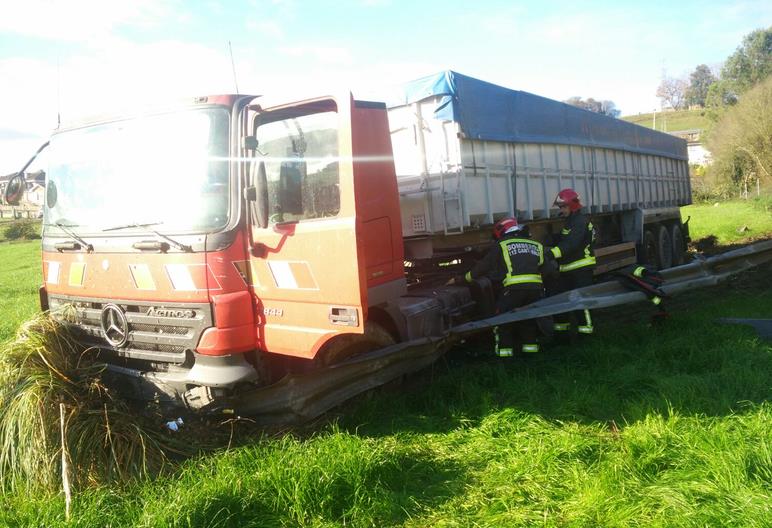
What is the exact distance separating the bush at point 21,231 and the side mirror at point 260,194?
3488cm

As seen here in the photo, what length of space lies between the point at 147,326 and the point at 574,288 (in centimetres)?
436

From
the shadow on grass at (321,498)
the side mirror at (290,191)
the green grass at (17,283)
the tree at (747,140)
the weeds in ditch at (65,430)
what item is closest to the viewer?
the shadow on grass at (321,498)

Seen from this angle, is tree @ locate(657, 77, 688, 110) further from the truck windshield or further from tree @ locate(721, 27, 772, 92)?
the truck windshield

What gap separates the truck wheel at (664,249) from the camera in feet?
35.3

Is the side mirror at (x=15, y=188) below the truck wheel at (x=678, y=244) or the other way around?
the other way around

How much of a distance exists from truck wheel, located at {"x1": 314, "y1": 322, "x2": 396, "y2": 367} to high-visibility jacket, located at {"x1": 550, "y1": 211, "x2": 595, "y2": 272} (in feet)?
8.12

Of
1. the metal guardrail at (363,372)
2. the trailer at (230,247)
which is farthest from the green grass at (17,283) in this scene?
the metal guardrail at (363,372)

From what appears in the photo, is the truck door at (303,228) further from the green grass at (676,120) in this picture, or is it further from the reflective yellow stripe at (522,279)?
the green grass at (676,120)

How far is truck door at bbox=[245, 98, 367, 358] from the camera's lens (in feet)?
11.1

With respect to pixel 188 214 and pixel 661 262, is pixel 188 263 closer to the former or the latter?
pixel 188 214

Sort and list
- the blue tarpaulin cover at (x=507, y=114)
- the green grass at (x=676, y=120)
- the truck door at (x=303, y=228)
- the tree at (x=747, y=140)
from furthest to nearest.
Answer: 1. the green grass at (x=676, y=120)
2. the tree at (x=747, y=140)
3. the blue tarpaulin cover at (x=507, y=114)
4. the truck door at (x=303, y=228)

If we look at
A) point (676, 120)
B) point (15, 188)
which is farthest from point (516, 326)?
point (676, 120)

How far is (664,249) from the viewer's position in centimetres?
1098

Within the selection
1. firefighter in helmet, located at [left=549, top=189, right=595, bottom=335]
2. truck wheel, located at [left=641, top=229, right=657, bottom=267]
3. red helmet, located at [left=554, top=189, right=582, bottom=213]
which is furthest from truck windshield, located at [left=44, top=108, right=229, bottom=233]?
truck wheel, located at [left=641, top=229, right=657, bottom=267]
